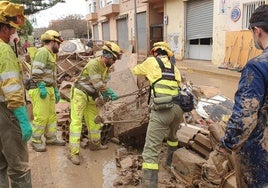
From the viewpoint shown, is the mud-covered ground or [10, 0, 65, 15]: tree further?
[10, 0, 65, 15]: tree

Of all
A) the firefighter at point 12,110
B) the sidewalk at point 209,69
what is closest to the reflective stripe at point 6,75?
the firefighter at point 12,110

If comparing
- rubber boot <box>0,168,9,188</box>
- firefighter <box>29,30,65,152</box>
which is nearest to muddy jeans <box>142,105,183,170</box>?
rubber boot <box>0,168,9,188</box>

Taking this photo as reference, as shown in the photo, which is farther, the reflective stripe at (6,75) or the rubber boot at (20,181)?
the rubber boot at (20,181)

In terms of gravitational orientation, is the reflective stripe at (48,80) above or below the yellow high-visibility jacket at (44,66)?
below

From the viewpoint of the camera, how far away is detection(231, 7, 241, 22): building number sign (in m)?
12.8

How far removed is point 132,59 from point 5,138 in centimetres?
404

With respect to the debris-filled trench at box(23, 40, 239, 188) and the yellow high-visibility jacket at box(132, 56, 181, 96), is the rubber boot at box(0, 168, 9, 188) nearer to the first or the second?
the debris-filled trench at box(23, 40, 239, 188)

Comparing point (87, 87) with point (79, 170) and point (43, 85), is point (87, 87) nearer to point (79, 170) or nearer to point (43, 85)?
point (43, 85)

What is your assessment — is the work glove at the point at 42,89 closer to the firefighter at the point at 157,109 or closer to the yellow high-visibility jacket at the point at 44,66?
the yellow high-visibility jacket at the point at 44,66

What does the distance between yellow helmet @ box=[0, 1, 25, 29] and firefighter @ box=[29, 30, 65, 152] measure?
1.83 m

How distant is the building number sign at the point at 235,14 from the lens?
1282cm

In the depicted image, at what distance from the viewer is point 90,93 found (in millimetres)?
4680

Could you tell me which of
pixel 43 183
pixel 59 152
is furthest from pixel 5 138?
pixel 59 152

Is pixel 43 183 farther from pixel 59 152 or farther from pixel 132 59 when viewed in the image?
pixel 132 59
